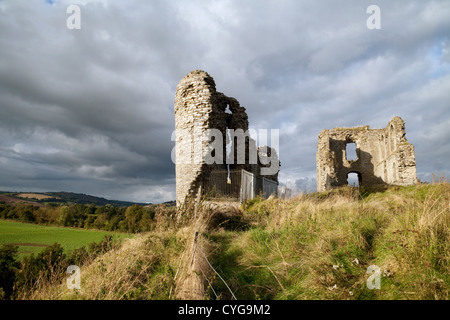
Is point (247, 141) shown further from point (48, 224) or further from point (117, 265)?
point (48, 224)

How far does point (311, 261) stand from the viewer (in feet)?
11.8

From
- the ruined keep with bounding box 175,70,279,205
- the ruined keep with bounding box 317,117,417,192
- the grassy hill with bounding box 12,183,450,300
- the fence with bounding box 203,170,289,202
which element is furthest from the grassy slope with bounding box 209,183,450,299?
the ruined keep with bounding box 317,117,417,192

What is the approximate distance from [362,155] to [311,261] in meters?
24.0

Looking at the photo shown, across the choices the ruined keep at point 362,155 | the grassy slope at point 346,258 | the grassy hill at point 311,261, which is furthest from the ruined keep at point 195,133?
the ruined keep at point 362,155

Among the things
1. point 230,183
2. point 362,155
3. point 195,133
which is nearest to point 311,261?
point 230,183

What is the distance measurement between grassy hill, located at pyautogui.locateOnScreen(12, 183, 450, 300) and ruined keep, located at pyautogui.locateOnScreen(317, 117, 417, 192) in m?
15.9

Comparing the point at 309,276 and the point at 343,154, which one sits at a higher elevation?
the point at 343,154

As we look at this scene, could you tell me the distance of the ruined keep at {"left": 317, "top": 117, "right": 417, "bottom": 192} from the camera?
18750 mm

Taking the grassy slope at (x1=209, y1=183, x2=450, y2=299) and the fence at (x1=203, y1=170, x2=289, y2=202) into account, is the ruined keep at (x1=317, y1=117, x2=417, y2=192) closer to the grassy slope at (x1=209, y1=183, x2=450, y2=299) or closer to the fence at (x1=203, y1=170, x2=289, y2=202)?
the fence at (x1=203, y1=170, x2=289, y2=202)

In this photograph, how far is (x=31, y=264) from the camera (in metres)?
8.37

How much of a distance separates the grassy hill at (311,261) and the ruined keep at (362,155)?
15932 millimetres

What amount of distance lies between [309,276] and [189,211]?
4657 mm

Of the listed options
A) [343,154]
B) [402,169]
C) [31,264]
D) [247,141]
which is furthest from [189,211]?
[343,154]

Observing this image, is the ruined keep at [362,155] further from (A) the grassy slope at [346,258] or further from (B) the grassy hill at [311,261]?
(A) the grassy slope at [346,258]
